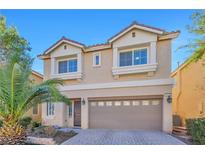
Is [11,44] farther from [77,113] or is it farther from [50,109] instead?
[77,113]

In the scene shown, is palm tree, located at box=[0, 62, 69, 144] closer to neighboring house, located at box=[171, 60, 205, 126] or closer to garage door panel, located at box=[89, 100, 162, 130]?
garage door panel, located at box=[89, 100, 162, 130]

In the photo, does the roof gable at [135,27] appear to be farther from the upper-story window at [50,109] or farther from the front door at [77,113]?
the upper-story window at [50,109]

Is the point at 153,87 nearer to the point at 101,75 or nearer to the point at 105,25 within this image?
the point at 101,75

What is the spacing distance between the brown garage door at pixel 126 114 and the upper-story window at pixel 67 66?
107 inches

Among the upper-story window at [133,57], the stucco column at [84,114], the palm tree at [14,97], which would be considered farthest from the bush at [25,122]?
the upper-story window at [133,57]

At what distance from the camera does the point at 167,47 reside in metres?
Result: 13.9

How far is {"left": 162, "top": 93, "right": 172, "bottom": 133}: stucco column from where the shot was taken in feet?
44.6

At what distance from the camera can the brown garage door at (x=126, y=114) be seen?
14164mm

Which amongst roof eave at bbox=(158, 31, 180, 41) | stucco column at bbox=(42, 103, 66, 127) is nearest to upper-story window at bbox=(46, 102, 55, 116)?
stucco column at bbox=(42, 103, 66, 127)

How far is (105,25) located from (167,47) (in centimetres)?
398

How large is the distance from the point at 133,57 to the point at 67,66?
4.94 meters

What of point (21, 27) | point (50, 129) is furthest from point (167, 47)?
point (21, 27)
